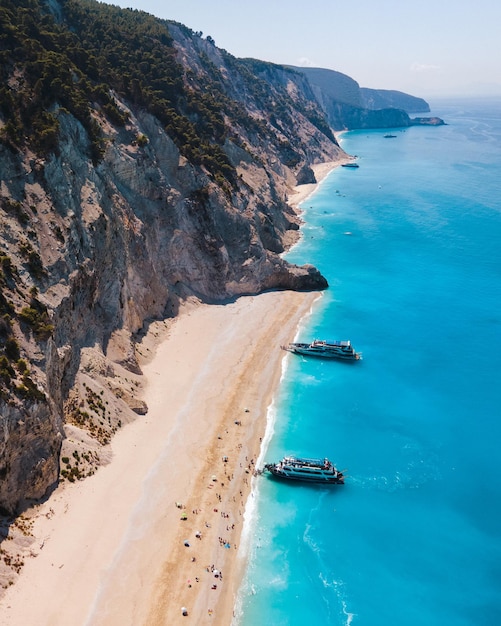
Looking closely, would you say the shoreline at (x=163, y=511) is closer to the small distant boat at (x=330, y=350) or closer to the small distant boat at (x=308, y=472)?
the small distant boat at (x=308, y=472)

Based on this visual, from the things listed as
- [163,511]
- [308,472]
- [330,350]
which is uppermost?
[330,350]

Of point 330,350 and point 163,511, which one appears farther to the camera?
point 330,350

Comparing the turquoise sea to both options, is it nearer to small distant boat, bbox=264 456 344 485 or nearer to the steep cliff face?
small distant boat, bbox=264 456 344 485

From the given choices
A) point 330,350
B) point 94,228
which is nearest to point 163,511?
point 94,228

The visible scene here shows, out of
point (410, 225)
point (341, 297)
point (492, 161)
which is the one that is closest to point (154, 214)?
point (341, 297)

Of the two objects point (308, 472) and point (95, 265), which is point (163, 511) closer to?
point (308, 472)

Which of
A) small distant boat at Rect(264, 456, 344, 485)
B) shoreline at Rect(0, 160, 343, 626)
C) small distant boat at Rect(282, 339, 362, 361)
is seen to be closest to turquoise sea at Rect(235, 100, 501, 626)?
small distant boat at Rect(264, 456, 344, 485)
